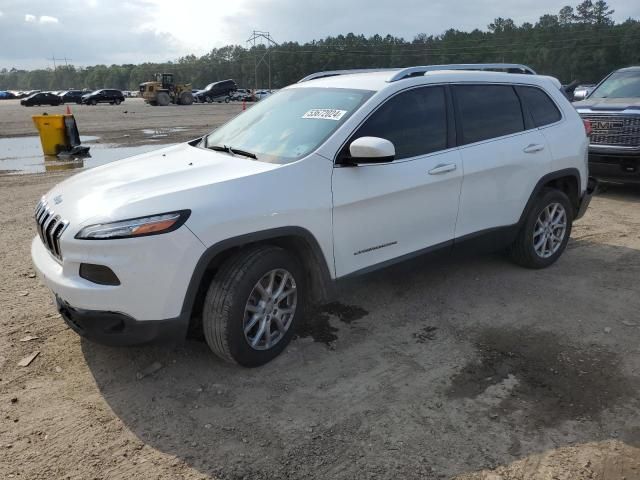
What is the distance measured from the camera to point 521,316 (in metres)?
4.34

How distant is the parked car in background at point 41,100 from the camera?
2004 inches

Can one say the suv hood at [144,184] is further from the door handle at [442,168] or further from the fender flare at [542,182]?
the fender flare at [542,182]

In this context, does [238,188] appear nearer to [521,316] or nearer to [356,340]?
[356,340]

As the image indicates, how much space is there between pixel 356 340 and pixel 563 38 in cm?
9365

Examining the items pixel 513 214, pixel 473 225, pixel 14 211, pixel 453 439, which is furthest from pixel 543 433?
pixel 14 211

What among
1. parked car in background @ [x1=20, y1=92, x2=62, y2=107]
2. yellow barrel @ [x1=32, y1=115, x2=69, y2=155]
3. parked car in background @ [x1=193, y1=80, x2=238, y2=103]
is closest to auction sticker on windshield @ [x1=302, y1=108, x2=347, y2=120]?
yellow barrel @ [x1=32, y1=115, x2=69, y2=155]

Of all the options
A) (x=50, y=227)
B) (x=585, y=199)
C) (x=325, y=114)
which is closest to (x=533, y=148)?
(x=585, y=199)

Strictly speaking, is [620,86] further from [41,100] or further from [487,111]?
[41,100]

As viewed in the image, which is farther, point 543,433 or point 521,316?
point 521,316

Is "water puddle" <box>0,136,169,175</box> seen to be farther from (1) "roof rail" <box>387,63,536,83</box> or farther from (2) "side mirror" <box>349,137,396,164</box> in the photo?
(2) "side mirror" <box>349,137,396,164</box>

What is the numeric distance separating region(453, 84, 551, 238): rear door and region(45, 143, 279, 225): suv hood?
1.78 metres

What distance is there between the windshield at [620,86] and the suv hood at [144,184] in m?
8.14

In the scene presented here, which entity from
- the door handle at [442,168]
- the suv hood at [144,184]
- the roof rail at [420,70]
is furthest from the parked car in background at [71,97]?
the door handle at [442,168]

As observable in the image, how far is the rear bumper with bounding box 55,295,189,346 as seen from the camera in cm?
300
